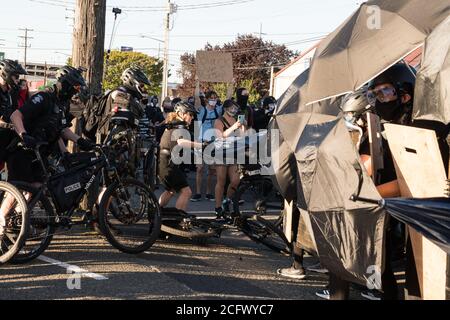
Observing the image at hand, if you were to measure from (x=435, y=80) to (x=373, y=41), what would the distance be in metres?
0.78

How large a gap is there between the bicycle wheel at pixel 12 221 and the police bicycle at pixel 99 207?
12 cm

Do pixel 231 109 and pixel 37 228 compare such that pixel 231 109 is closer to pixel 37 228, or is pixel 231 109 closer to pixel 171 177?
pixel 171 177

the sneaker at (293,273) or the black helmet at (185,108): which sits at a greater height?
the black helmet at (185,108)

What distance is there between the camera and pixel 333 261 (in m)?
4.42

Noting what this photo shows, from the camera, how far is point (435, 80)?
400cm

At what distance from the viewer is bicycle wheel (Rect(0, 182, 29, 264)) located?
5477mm

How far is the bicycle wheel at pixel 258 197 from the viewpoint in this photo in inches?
325

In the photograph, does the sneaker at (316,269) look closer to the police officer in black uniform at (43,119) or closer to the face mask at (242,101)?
the police officer in black uniform at (43,119)

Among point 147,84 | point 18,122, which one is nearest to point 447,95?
point 18,122

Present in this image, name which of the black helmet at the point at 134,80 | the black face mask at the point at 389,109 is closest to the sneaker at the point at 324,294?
the black face mask at the point at 389,109

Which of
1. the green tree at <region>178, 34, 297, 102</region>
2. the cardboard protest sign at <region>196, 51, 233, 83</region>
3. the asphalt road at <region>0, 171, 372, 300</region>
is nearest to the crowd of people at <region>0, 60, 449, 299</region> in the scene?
the asphalt road at <region>0, 171, 372, 300</region>
